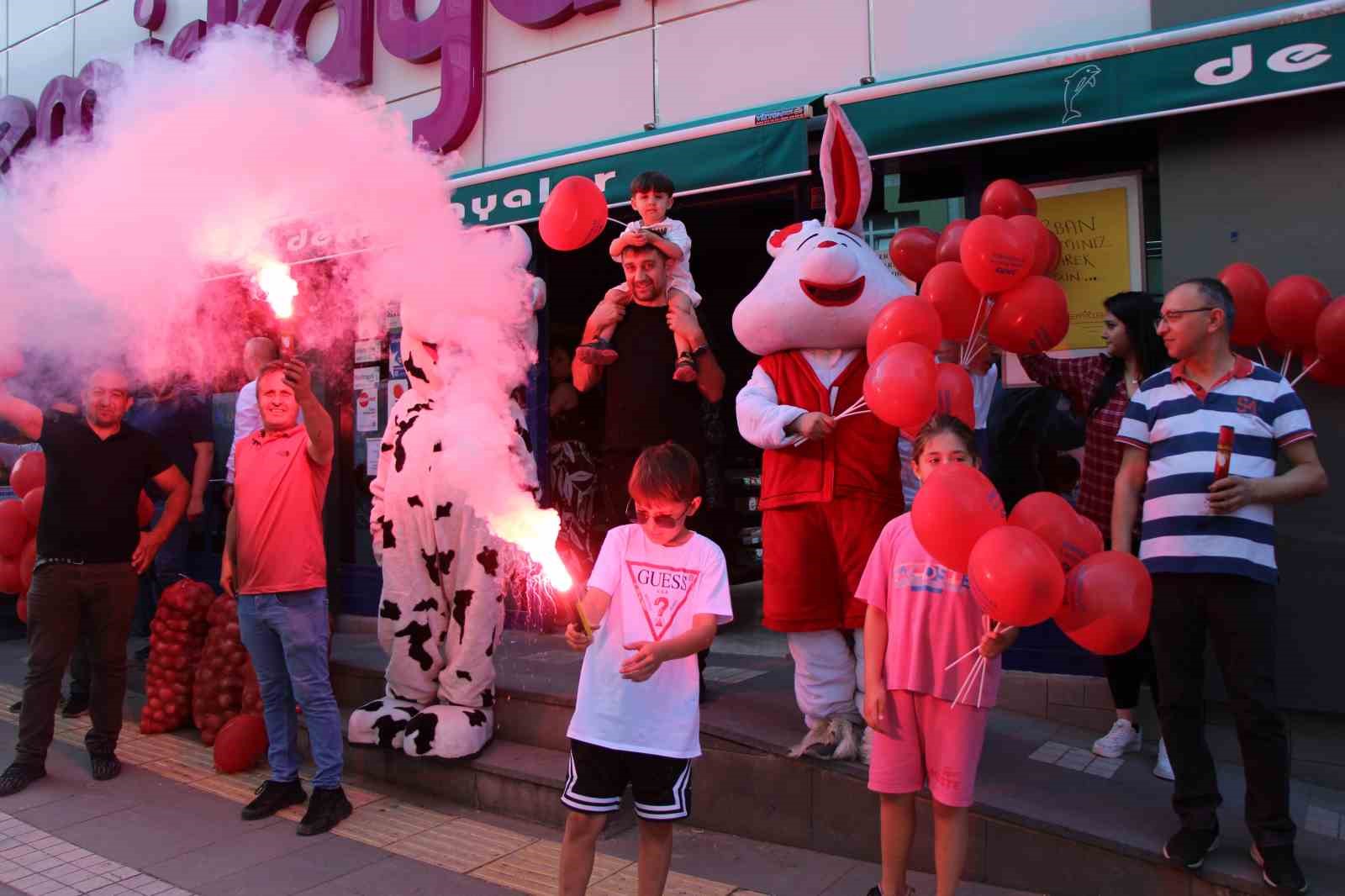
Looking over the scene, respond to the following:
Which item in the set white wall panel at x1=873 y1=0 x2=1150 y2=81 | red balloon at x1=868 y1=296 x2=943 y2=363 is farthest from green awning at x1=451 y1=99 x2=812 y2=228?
red balloon at x1=868 y1=296 x2=943 y2=363

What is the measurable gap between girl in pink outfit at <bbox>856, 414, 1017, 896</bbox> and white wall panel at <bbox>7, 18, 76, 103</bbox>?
997 cm

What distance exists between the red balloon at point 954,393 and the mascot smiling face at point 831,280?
18.3 inches

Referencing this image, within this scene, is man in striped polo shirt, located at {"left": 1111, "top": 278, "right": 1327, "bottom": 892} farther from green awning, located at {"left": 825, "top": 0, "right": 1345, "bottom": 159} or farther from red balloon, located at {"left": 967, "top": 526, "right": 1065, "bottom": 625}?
green awning, located at {"left": 825, "top": 0, "right": 1345, "bottom": 159}

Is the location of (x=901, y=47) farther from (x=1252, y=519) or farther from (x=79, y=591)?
(x=79, y=591)

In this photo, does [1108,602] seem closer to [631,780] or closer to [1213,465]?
[1213,465]

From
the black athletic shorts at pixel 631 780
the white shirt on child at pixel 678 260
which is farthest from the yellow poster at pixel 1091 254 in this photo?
the black athletic shorts at pixel 631 780

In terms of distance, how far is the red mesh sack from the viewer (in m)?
5.55

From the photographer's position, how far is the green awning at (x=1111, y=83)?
13.2ft

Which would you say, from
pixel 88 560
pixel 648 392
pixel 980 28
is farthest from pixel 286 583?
pixel 980 28

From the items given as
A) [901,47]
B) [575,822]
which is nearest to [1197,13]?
[901,47]

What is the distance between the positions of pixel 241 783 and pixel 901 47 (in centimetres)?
512

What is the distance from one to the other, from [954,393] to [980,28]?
2792mm

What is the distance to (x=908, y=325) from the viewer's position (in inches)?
133

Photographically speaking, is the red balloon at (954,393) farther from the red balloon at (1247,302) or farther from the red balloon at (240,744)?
the red balloon at (240,744)
